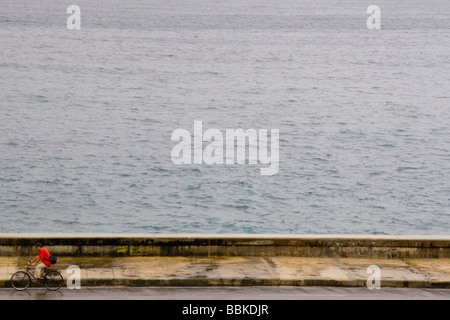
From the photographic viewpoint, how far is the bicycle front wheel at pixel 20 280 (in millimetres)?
15539

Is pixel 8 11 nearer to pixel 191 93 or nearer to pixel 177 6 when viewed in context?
pixel 177 6

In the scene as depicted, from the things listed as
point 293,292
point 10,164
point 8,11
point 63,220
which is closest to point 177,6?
point 8,11

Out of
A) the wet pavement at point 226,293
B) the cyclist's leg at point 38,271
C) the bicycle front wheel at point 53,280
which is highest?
the cyclist's leg at point 38,271

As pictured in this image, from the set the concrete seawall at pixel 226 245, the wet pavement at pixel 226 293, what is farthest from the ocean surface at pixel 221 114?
the wet pavement at pixel 226 293

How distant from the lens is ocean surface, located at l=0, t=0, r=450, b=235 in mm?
42469

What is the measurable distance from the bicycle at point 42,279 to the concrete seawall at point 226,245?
186cm

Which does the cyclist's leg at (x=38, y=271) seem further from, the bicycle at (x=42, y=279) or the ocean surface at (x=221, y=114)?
the ocean surface at (x=221, y=114)

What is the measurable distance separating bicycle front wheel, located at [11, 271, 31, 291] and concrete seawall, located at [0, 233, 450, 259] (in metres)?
1.85

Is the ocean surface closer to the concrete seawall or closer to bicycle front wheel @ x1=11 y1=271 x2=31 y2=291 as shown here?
the concrete seawall

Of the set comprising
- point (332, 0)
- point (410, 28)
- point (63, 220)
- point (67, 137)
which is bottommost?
point (63, 220)

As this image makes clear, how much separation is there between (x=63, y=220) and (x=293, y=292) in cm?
2644

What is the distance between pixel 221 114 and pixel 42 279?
6242cm

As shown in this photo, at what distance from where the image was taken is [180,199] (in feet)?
146
